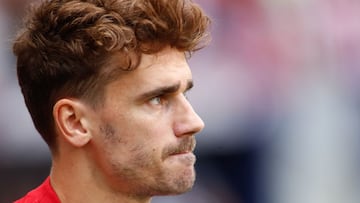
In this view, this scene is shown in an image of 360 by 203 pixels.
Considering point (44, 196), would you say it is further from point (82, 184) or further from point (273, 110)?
point (273, 110)

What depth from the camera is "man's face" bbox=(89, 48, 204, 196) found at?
3172 mm

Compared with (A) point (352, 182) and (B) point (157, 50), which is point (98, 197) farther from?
(A) point (352, 182)

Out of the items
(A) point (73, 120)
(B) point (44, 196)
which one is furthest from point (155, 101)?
(B) point (44, 196)

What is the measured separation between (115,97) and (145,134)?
0.14m

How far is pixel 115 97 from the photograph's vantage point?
3.18 meters

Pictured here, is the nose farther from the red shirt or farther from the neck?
the red shirt

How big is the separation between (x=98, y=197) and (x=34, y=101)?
37 cm

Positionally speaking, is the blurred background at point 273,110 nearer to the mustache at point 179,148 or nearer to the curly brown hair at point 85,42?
the curly brown hair at point 85,42

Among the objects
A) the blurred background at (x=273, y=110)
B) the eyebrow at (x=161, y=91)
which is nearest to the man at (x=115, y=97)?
the eyebrow at (x=161, y=91)

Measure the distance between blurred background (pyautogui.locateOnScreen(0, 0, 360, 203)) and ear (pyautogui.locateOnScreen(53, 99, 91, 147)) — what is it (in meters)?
2.84

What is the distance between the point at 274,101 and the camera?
6207 millimetres

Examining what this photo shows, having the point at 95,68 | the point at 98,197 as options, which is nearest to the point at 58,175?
the point at 98,197

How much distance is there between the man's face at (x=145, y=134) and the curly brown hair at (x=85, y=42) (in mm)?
47

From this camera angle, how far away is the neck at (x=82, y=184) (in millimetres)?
3229
